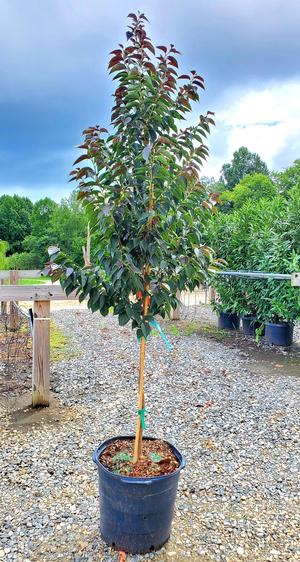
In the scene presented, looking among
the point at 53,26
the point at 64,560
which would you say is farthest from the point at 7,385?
the point at 53,26

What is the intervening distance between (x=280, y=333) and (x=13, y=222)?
103 ft

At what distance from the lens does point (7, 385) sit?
11.7 feet

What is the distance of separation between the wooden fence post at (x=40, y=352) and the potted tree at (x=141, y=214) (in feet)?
4.67

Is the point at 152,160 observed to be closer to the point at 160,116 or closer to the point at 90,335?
the point at 160,116

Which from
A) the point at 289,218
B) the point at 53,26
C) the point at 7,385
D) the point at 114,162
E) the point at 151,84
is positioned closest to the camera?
the point at 151,84

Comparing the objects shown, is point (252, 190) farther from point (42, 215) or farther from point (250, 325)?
point (250, 325)

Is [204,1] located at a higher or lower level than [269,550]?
higher

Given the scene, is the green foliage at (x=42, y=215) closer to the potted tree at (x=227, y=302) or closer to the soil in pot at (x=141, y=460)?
the potted tree at (x=227, y=302)

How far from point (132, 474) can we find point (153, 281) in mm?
816

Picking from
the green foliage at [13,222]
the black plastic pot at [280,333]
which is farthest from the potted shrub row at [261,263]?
the green foliage at [13,222]

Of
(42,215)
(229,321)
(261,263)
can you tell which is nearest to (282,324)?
(261,263)

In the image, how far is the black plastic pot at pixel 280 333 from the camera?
17.8ft

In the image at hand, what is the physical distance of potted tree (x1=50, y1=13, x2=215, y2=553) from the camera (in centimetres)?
160

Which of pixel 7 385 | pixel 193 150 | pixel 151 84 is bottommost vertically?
pixel 7 385
